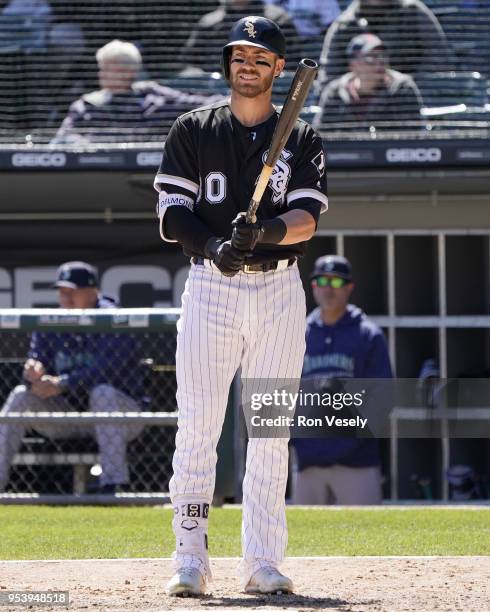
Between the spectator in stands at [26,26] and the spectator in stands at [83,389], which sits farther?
the spectator in stands at [26,26]

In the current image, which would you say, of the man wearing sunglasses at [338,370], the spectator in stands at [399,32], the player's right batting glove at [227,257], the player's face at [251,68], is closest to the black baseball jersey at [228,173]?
the player's face at [251,68]

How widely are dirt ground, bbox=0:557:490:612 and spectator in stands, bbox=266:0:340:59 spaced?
5.87 meters

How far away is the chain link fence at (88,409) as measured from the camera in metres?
7.02

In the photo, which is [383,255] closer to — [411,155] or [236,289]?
[411,155]

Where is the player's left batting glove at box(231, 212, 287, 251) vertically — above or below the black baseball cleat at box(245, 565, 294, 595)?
above

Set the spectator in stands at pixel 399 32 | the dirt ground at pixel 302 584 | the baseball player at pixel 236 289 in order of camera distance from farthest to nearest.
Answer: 1. the spectator in stands at pixel 399 32
2. the baseball player at pixel 236 289
3. the dirt ground at pixel 302 584

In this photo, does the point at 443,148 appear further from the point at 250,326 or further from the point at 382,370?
the point at 250,326

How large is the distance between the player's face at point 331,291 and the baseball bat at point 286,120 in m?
4.05

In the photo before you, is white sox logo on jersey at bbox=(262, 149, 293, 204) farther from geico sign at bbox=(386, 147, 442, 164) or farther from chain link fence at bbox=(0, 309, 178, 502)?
geico sign at bbox=(386, 147, 442, 164)

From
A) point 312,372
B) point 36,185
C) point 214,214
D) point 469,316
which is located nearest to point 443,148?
point 469,316

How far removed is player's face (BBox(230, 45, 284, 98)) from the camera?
13.2ft

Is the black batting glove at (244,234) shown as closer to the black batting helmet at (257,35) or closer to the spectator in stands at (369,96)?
the black batting helmet at (257,35)

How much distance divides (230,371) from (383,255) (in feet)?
18.4

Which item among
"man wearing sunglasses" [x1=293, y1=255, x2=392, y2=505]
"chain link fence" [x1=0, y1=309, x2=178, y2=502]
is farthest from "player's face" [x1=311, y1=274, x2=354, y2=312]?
"chain link fence" [x1=0, y1=309, x2=178, y2=502]
